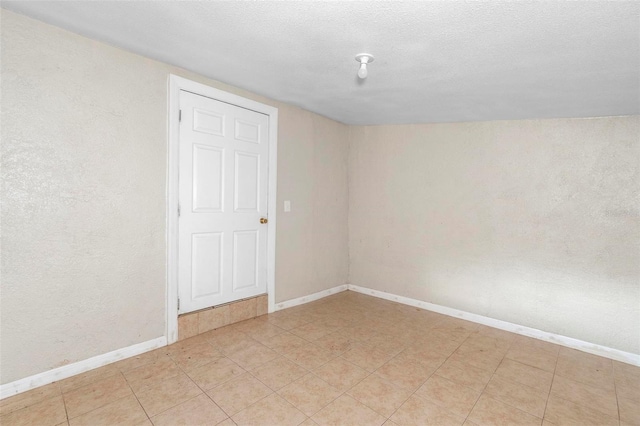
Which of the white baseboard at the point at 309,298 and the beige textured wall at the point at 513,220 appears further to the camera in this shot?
the white baseboard at the point at 309,298

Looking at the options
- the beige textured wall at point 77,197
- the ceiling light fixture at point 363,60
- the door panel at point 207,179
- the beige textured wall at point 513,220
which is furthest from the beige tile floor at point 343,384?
the ceiling light fixture at point 363,60

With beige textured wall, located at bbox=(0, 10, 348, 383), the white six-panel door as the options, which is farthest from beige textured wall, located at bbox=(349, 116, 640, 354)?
beige textured wall, located at bbox=(0, 10, 348, 383)

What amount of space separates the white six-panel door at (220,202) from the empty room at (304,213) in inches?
0.9

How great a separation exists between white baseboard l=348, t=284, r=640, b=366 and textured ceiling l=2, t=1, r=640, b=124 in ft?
7.07

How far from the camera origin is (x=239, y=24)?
191cm

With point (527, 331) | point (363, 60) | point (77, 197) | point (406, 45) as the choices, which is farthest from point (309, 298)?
point (406, 45)

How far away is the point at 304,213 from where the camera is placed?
3.99 m

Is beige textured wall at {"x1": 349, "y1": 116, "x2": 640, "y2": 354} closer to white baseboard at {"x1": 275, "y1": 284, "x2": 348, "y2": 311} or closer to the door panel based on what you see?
white baseboard at {"x1": 275, "y1": 284, "x2": 348, "y2": 311}

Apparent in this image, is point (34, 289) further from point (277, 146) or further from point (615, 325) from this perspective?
point (615, 325)

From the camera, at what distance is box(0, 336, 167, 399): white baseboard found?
6.62 feet

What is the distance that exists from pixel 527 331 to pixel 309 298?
2.41 m

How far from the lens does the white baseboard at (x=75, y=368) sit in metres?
2.02

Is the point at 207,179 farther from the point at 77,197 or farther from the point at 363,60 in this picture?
the point at 363,60

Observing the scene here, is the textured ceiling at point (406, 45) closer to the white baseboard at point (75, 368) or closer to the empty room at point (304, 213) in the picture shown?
the empty room at point (304, 213)
